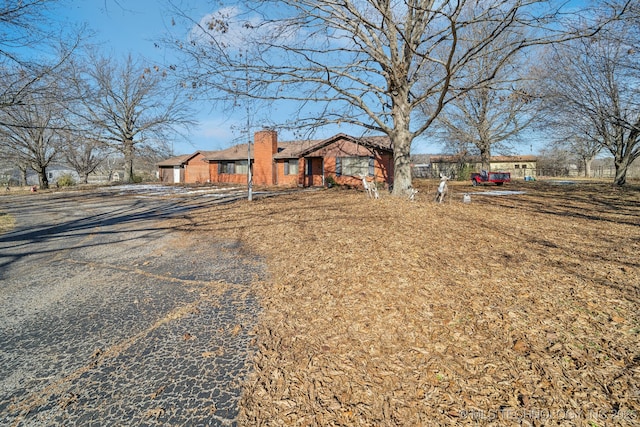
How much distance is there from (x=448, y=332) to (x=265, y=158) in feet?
74.9

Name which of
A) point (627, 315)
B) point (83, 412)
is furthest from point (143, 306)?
point (627, 315)

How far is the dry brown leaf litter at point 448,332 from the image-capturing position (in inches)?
74.6

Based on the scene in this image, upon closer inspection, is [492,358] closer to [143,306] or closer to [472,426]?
[472,426]

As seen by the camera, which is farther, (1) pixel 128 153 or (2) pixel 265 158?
(1) pixel 128 153

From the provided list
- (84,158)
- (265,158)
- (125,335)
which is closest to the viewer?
(125,335)

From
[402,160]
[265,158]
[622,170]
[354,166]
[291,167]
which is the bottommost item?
[402,160]

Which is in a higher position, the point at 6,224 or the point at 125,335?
the point at 6,224

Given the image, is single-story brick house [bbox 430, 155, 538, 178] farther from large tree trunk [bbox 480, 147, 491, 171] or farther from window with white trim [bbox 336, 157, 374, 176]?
window with white trim [bbox 336, 157, 374, 176]

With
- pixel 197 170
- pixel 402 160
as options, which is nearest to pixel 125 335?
pixel 402 160

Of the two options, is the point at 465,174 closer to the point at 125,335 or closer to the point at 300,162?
the point at 300,162

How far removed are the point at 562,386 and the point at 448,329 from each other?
2.80ft

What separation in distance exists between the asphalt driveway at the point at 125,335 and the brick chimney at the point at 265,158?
60.7ft

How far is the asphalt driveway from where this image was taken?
1961 millimetres

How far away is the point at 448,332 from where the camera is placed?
8.70 feet
